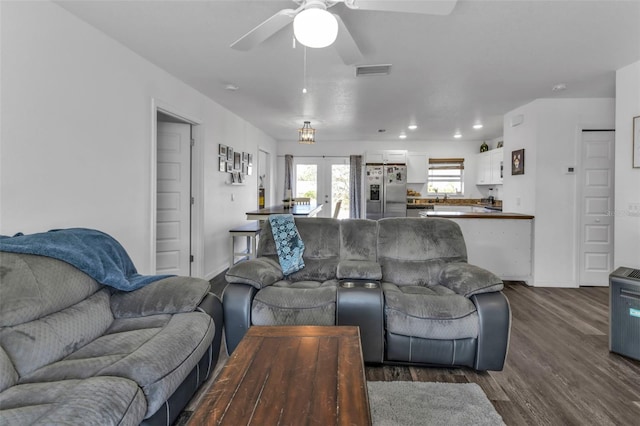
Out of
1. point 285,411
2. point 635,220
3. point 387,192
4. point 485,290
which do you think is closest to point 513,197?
point 635,220

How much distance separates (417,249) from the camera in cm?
289

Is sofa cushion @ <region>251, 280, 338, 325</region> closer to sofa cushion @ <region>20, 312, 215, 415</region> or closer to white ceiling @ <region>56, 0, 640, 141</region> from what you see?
sofa cushion @ <region>20, 312, 215, 415</region>

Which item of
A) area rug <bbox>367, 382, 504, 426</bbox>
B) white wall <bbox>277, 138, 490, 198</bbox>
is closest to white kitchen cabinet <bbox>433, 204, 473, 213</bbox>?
white wall <bbox>277, 138, 490, 198</bbox>

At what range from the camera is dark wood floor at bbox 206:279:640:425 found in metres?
1.85

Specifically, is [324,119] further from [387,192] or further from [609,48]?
[609,48]

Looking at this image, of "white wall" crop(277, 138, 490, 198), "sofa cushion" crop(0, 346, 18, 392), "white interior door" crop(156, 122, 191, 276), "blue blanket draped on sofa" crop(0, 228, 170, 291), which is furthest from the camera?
"white wall" crop(277, 138, 490, 198)

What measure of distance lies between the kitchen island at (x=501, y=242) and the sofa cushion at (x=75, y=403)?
13.1ft

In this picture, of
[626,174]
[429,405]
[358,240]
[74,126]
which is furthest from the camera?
[626,174]

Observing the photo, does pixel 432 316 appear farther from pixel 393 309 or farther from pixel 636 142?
pixel 636 142

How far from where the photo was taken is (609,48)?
2799 mm

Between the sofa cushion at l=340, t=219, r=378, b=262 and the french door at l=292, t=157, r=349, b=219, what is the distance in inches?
194

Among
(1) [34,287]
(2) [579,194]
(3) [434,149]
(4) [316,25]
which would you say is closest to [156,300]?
(1) [34,287]

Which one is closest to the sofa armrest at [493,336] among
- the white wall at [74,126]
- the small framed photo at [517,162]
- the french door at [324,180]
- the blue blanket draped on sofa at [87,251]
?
the blue blanket draped on sofa at [87,251]

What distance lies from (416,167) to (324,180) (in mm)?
2213
